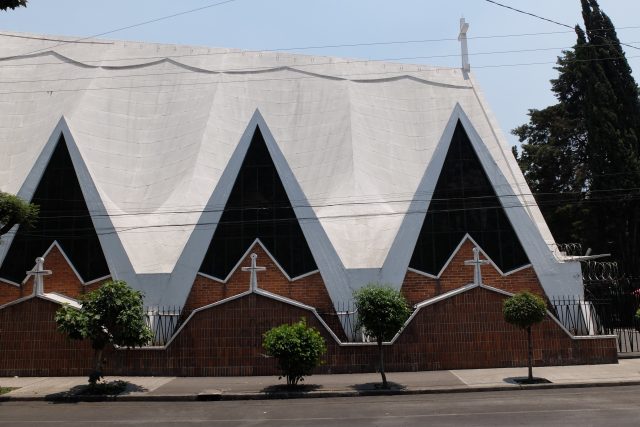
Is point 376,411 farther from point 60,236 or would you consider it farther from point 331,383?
point 60,236

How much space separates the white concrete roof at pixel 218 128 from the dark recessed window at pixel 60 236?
869 millimetres

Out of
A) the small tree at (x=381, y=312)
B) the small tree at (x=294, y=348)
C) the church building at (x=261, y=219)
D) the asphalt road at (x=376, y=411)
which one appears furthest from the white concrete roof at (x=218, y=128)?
the asphalt road at (x=376, y=411)

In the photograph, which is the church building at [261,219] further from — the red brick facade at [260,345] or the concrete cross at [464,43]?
the concrete cross at [464,43]

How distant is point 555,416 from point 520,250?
10239 mm

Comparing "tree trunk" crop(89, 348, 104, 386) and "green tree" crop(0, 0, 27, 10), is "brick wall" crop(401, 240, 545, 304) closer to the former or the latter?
"tree trunk" crop(89, 348, 104, 386)

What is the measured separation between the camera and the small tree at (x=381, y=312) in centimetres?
1316

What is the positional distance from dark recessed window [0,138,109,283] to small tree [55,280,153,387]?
222 inches

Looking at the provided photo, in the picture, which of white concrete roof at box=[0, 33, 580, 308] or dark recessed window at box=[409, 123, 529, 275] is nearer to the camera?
dark recessed window at box=[409, 123, 529, 275]

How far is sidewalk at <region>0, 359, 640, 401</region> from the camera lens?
12656mm

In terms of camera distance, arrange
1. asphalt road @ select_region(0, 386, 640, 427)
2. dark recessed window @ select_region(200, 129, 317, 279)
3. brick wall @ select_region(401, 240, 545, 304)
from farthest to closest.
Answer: dark recessed window @ select_region(200, 129, 317, 279), brick wall @ select_region(401, 240, 545, 304), asphalt road @ select_region(0, 386, 640, 427)

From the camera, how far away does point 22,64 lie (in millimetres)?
24359

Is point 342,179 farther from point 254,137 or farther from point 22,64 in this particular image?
point 22,64

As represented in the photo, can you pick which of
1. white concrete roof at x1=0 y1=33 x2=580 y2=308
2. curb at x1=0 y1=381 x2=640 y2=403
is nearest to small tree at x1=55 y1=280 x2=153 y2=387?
curb at x1=0 y1=381 x2=640 y2=403

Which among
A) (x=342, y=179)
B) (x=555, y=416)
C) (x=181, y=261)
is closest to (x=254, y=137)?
(x=342, y=179)
